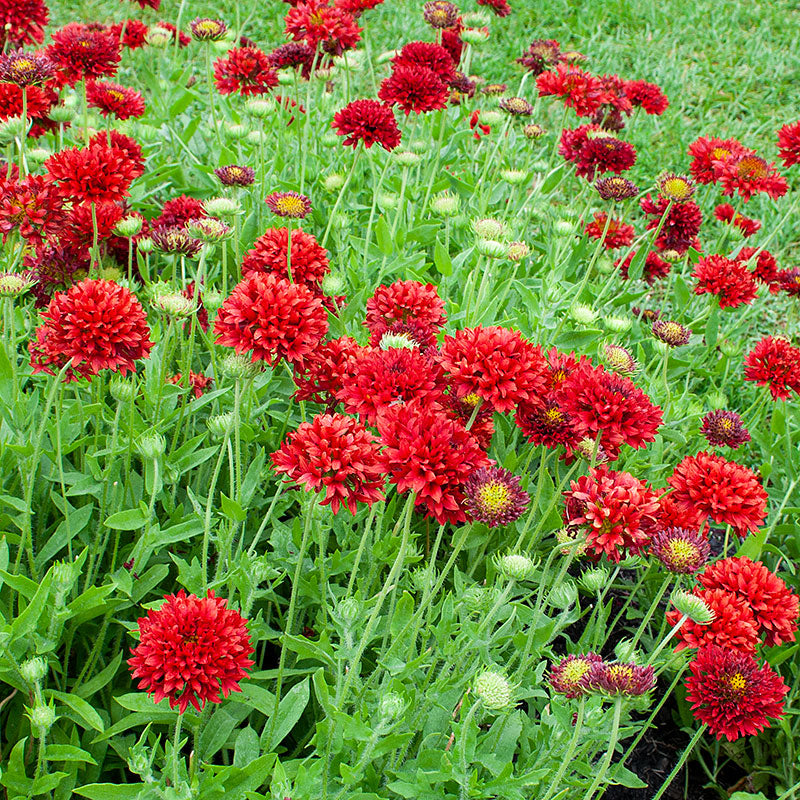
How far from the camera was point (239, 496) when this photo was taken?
210 cm

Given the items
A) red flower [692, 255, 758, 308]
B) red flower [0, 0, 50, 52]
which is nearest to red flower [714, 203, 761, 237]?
red flower [692, 255, 758, 308]

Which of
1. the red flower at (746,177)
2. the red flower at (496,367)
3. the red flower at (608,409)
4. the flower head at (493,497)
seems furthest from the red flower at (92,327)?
the red flower at (746,177)

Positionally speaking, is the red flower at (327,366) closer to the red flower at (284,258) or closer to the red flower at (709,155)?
the red flower at (284,258)

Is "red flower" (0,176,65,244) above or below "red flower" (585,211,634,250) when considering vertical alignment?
above

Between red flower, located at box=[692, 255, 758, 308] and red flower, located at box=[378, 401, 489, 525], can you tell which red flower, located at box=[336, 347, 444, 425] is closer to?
red flower, located at box=[378, 401, 489, 525]

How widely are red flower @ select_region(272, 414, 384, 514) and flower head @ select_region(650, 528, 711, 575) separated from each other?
76 cm

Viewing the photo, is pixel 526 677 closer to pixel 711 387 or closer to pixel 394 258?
pixel 394 258

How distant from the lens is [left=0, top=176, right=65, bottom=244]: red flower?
7.79ft

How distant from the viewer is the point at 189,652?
1.55m

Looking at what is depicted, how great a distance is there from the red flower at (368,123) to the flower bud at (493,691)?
7.14 ft

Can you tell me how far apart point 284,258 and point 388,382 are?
0.83m

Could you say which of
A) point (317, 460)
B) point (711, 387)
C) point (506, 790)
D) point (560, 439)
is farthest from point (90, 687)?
point (711, 387)

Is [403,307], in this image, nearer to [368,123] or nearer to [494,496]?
[494,496]

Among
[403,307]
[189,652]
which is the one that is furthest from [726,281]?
[189,652]
